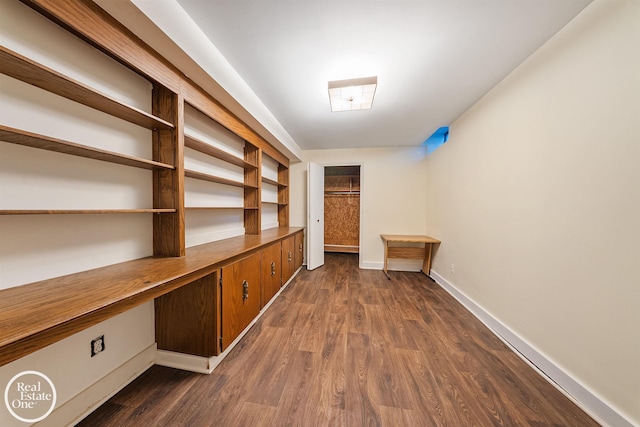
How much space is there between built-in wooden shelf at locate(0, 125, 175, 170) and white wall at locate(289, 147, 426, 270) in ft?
10.8

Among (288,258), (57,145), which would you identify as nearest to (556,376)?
(288,258)

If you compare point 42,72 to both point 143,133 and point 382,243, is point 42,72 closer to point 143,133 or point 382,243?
point 143,133

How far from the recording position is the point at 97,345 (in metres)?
1.22

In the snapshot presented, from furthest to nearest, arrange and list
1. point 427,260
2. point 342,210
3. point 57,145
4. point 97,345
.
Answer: point 342,210 < point 427,260 < point 97,345 < point 57,145

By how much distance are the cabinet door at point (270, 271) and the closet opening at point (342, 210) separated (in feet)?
8.48

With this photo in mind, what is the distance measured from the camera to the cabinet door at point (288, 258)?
2897 millimetres

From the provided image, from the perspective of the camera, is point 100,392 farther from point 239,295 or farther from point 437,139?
point 437,139

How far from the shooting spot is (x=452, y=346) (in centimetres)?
176

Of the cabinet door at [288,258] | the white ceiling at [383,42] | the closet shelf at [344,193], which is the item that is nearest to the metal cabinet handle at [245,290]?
the cabinet door at [288,258]

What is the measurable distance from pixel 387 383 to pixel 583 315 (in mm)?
1268

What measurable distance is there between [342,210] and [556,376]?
13.5 ft

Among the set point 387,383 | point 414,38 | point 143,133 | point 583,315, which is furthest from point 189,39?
point 583,315

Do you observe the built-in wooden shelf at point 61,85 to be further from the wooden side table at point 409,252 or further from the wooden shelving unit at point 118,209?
the wooden side table at point 409,252

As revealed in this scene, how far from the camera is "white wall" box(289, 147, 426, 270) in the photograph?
3.91m
